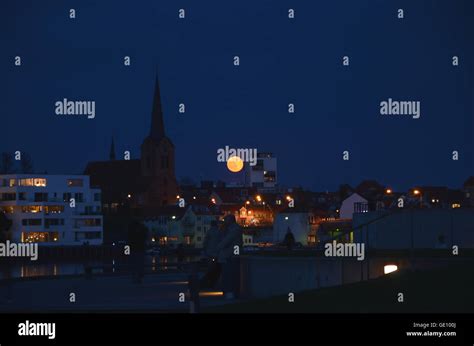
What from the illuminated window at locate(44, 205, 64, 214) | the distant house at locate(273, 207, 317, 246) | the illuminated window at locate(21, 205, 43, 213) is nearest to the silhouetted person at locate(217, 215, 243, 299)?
the distant house at locate(273, 207, 317, 246)

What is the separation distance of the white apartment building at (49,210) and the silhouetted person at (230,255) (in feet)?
441

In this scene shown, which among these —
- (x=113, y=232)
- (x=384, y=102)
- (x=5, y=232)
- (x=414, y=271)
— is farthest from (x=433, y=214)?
(x=113, y=232)

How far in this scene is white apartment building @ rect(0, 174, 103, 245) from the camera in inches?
6240

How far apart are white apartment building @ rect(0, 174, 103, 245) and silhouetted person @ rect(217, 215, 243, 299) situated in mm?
134462

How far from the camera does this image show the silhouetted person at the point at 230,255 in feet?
75.8

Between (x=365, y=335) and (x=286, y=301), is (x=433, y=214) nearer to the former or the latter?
(x=286, y=301)

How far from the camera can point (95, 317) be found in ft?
59.6

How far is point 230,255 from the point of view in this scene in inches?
914

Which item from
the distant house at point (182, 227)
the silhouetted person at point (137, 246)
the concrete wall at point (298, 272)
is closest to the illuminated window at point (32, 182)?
the distant house at point (182, 227)

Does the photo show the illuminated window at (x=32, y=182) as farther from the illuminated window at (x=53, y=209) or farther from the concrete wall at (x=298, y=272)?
the concrete wall at (x=298, y=272)

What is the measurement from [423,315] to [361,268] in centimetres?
833

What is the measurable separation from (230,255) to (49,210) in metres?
140

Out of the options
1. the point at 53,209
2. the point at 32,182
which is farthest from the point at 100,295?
the point at 32,182

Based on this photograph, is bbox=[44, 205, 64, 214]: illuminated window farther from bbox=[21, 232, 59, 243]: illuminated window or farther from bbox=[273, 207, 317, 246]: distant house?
bbox=[273, 207, 317, 246]: distant house
